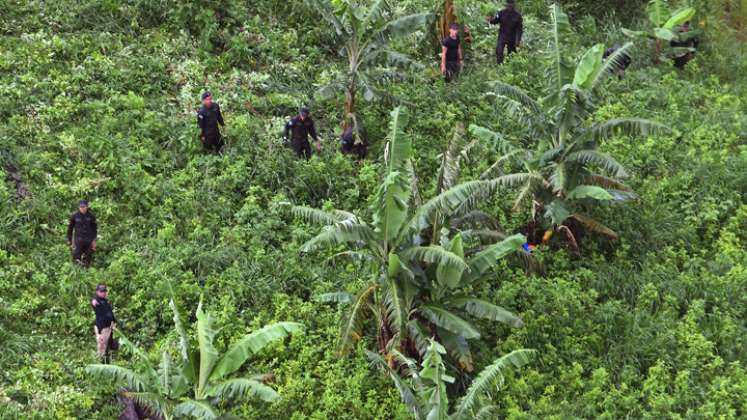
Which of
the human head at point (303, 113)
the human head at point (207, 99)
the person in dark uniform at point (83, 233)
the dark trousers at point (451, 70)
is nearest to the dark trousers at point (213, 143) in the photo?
the human head at point (207, 99)

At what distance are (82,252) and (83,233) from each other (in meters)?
0.35

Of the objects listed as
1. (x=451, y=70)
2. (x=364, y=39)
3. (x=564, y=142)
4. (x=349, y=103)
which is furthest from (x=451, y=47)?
(x=564, y=142)

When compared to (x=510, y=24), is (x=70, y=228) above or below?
below

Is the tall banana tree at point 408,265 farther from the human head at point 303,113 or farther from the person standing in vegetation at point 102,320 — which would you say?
the human head at point 303,113

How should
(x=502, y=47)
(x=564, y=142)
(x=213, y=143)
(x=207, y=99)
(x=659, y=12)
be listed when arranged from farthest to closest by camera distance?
(x=659, y=12) < (x=502, y=47) < (x=213, y=143) < (x=207, y=99) < (x=564, y=142)

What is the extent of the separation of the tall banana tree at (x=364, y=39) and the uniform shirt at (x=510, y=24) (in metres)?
2.93

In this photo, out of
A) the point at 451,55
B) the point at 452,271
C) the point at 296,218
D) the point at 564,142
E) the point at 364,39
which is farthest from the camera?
the point at 451,55

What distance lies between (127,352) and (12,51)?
7.84 meters

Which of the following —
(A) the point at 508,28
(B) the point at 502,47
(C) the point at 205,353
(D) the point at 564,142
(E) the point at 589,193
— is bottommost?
(C) the point at 205,353

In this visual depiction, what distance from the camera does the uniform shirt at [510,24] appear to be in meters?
17.1

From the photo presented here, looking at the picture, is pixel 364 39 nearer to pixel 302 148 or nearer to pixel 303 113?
pixel 303 113

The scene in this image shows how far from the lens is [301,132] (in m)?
14.5

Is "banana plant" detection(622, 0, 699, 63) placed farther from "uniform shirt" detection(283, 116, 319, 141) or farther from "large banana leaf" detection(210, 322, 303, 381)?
"large banana leaf" detection(210, 322, 303, 381)

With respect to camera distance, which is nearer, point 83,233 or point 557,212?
point 83,233
